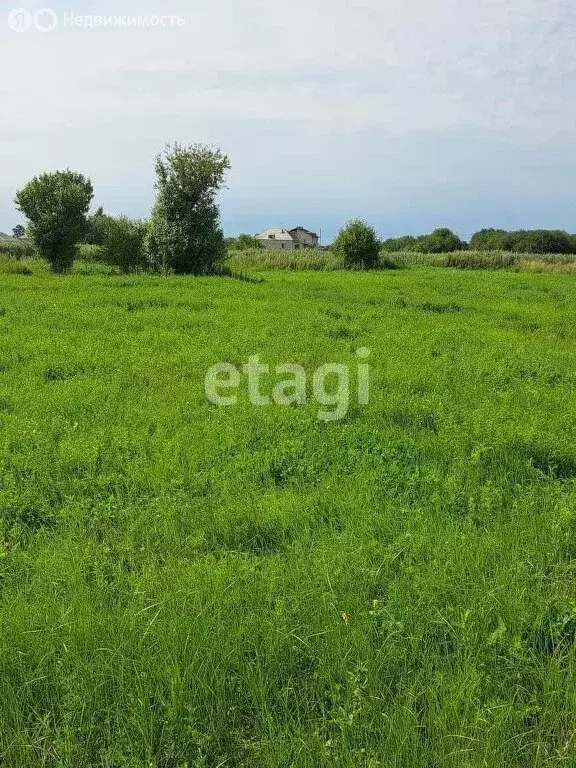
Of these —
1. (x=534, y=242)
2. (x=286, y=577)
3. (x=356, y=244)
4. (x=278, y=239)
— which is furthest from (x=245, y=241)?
(x=286, y=577)

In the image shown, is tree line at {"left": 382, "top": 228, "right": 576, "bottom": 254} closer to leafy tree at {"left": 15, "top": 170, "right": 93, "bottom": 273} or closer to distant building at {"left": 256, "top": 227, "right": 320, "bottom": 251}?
distant building at {"left": 256, "top": 227, "right": 320, "bottom": 251}

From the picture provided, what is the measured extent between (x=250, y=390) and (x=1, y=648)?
504 cm

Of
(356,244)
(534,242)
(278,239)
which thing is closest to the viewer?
(356,244)

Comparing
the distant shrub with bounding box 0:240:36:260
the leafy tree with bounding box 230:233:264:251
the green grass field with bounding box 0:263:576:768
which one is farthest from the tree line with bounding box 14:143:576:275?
the leafy tree with bounding box 230:233:264:251

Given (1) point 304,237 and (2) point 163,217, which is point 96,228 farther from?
(1) point 304,237

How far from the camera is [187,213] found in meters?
29.1

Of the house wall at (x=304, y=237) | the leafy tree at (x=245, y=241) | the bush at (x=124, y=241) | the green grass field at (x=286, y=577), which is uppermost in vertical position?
the house wall at (x=304, y=237)

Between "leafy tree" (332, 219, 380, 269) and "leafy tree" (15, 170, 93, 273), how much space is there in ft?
55.4

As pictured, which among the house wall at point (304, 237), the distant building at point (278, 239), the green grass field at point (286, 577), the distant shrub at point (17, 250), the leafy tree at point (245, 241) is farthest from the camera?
the house wall at point (304, 237)

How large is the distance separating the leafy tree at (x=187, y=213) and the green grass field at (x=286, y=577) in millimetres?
21778

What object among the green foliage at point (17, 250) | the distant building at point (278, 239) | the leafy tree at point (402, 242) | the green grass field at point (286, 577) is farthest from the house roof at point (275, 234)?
the green grass field at point (286, 577)

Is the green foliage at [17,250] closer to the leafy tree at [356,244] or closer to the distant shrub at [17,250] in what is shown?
the distant shrub at [17,250]

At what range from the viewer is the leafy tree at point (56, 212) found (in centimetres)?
3009

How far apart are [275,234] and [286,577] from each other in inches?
4075
